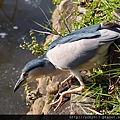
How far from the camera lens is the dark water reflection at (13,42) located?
10.5 feet

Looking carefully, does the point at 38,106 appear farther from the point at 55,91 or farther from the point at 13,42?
the point at 13,42

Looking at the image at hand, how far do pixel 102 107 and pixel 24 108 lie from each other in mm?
1169

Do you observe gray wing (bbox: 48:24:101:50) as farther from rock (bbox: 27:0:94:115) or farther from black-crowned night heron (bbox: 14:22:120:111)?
rock (bbox: 27:0:94:115)

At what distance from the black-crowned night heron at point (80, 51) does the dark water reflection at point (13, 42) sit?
3.09 ft

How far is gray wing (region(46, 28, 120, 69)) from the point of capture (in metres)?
2.11

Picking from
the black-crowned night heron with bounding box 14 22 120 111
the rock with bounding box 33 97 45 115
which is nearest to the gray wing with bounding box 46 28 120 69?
the black-crowned night heron with bounding box 14 22 120 111

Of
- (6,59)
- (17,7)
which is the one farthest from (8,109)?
(17,7)

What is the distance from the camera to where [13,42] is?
386 cm

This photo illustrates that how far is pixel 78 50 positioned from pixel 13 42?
5.98 ft

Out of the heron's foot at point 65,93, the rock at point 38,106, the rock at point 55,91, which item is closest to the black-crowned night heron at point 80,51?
the heron's foot at point 65,93

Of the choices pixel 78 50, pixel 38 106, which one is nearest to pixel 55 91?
pixel 38 106

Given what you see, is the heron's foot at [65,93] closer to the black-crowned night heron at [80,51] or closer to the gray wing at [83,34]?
the black-crowned night heron at [80,51]

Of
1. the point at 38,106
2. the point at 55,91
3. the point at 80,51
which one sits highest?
the point at 80,51

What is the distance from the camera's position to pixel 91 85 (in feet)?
7.49
